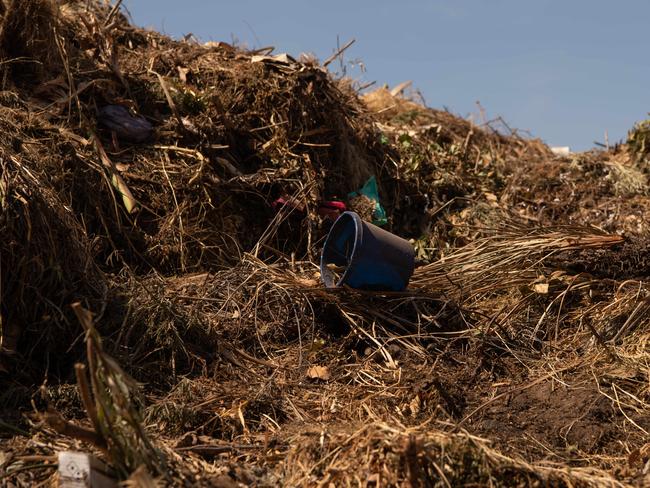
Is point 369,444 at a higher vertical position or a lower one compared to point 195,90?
lower

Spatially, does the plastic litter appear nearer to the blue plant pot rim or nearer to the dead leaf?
the blue plant pot rim

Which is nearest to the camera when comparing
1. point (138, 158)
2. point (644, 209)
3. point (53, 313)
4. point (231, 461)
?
point (231, 461)

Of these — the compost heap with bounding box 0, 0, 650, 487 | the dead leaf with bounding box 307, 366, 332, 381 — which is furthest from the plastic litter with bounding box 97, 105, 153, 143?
the dead leaf with bounding box 307, 366, 332, 381

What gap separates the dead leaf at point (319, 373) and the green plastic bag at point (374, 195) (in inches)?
77.9

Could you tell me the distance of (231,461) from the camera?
3674 millimetres

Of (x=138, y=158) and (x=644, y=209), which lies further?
(x=644, y=209)

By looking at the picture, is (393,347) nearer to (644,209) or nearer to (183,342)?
(183,342)

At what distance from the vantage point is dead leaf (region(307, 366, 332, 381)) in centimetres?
469

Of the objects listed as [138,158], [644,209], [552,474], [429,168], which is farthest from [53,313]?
[644,209]

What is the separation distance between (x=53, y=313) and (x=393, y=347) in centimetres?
183

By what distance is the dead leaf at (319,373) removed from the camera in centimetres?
469

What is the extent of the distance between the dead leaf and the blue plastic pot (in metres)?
0.60

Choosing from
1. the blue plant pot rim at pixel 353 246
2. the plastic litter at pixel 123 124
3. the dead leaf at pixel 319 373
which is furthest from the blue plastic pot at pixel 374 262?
the plastic litter at pixel 123 124

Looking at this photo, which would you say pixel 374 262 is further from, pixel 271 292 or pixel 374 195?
pixel 374 195
